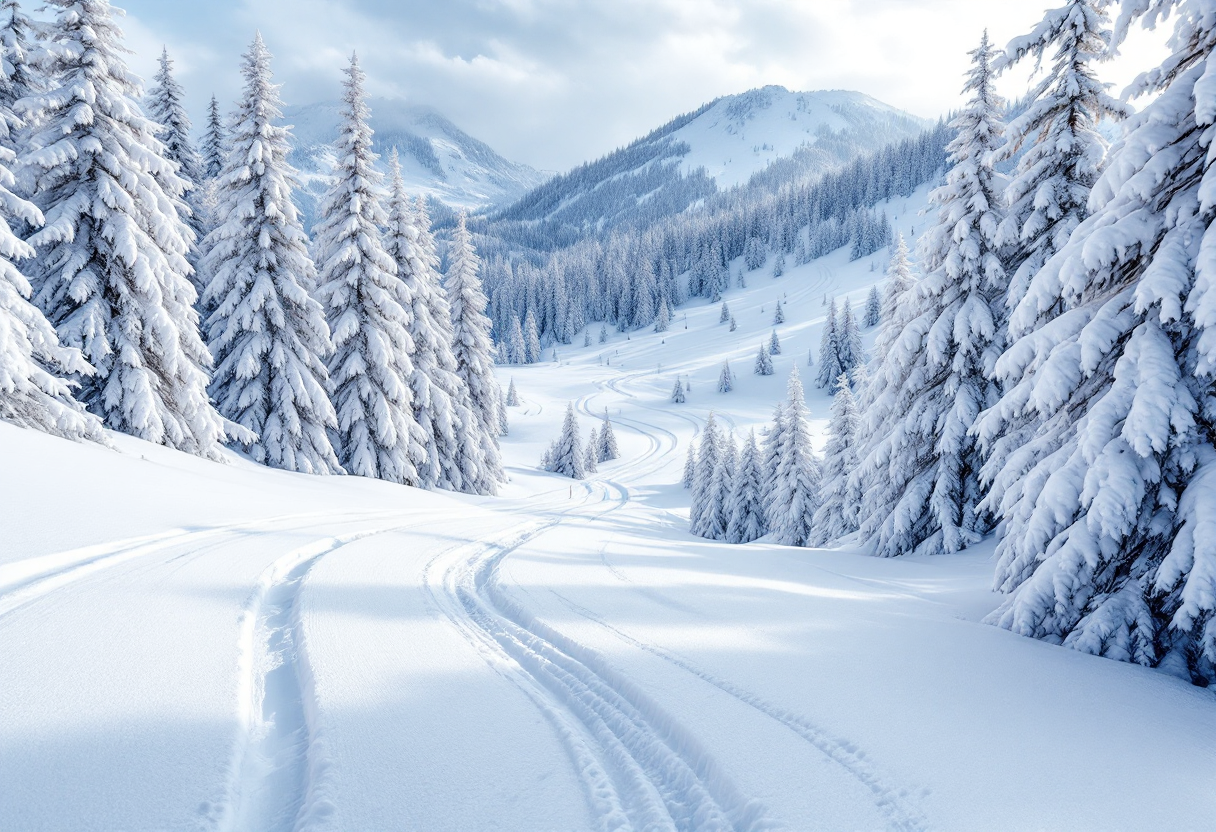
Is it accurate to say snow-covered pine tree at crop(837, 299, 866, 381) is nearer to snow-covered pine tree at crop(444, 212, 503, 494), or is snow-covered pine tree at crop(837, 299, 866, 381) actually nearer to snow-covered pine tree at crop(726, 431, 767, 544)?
snow-covered pine tree at crop(726, 431, 767, 544)

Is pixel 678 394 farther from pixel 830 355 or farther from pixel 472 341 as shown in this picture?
pixel 472 341

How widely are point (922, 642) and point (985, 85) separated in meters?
14.7

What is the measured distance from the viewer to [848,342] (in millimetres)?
84812

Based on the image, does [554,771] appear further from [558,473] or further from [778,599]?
[558,473]

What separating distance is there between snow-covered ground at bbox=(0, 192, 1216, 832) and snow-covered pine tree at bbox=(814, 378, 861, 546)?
13.2 meters

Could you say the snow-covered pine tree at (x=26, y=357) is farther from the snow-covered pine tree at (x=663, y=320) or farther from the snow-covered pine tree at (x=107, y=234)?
the snow-covered pine tree at (x=663, y=320)

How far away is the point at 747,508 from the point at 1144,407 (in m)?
30.7

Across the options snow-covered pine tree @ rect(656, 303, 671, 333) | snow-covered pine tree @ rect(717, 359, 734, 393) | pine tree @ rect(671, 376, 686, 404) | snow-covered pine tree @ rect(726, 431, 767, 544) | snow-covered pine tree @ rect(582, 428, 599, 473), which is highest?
snow-covered pine tree @ rect(656, 303, 671, 333)

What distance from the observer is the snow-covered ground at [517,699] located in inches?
117

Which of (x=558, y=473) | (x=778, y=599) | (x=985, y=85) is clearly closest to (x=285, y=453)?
(x=778, y=599)

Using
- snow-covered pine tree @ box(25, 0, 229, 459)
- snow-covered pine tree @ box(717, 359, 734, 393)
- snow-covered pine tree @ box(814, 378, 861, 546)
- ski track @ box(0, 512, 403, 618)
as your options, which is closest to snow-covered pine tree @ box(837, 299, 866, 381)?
snow-covered pine tree @ box(717, 359, 734, 393)

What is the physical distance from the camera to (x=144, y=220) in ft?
52.8

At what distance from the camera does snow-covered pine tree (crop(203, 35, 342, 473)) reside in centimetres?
1936

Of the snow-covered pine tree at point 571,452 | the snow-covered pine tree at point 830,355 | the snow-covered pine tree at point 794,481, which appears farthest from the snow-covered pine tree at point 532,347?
the snow-covered pine tree at point 794,481
